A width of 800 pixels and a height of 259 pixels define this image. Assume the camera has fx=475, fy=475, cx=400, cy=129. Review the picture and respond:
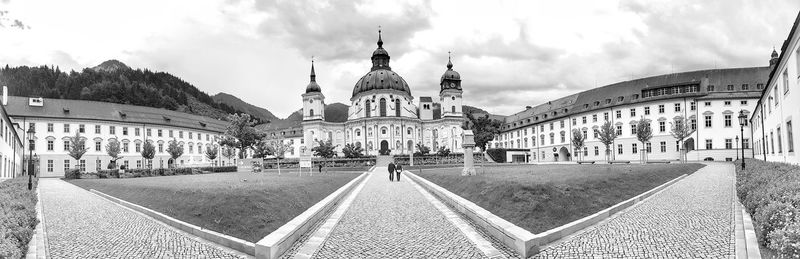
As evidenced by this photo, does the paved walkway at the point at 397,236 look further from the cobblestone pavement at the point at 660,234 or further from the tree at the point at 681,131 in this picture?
the tree at the point at 681,131

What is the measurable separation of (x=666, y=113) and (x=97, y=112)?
8715 centimetres

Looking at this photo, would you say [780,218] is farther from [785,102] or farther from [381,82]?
[381,82]

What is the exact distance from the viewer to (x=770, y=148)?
95.5 feet

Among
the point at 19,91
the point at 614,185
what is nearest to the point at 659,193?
the point at 614,185

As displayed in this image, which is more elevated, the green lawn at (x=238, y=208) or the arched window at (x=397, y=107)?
the arched window at (x=397, y=107)

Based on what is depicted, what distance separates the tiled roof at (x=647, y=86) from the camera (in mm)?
65750

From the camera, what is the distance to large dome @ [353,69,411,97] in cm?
10650

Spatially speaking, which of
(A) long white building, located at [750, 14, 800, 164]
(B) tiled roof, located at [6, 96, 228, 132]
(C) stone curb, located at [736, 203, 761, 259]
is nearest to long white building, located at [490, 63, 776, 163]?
(A) long white building, located at [750, 14, 800, 164]

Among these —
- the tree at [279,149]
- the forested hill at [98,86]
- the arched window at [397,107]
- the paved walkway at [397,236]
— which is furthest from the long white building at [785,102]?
the forested hill at [98,86]

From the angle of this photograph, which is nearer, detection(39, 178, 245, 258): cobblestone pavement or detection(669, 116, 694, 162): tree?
detection(39, 178, 245, 258): cobblestone pavement

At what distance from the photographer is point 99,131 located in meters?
74.3

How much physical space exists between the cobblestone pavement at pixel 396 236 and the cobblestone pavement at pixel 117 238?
234 centimetres

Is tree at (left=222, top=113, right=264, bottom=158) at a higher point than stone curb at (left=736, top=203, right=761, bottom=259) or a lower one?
higher

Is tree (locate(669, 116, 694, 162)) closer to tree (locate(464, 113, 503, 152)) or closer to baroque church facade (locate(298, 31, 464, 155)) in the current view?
tree (locate(464, 113, 503, 152))
